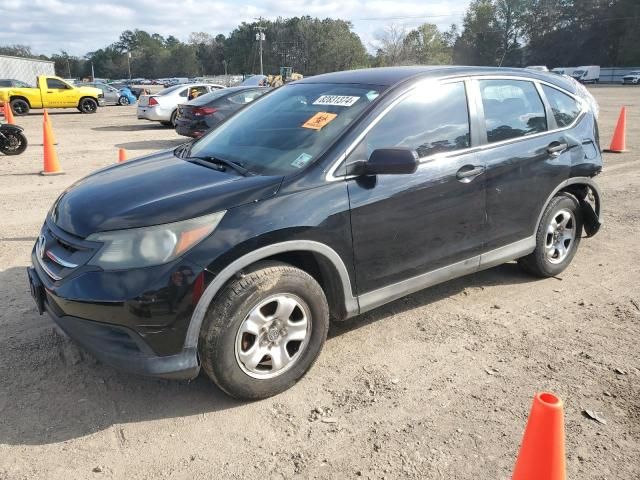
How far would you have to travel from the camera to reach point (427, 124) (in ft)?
11.8

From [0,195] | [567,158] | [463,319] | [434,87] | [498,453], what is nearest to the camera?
[498,453]

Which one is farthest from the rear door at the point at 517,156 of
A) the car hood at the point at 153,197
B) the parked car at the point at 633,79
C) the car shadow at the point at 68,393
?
the parked car at the point at 633,79

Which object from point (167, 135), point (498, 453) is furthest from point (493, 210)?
point (167, 135)

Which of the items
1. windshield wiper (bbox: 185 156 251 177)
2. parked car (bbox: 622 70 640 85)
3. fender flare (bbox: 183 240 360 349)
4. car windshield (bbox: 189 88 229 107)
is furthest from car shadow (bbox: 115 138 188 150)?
parked car (bbox: 622 70 640 85)

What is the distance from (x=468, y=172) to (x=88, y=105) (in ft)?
81.2

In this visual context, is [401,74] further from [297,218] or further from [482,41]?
[482,41]

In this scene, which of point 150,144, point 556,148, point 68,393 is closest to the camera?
point 68,393

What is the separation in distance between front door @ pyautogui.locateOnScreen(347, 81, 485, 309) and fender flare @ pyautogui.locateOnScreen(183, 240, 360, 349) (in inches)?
6.0

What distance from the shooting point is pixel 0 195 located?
299 inches

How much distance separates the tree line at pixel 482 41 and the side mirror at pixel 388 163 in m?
73.3

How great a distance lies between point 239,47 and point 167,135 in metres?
115

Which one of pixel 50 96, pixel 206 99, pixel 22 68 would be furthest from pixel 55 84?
pixel 22 68

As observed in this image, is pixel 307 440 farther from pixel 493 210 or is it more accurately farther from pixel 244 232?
pixel 493 210

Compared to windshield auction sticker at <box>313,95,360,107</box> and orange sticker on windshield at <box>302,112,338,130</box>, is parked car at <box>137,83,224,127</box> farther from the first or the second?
orange sticker on windshield at <box>302,112,338,130</box>
